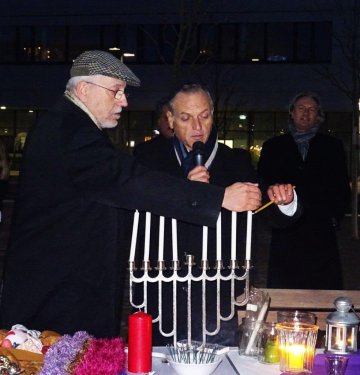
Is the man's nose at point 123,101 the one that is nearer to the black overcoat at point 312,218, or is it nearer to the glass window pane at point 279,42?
the black overcoat at point 312,218

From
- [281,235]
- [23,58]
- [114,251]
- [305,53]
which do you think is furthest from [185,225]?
[23,58]

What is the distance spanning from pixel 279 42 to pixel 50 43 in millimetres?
10464

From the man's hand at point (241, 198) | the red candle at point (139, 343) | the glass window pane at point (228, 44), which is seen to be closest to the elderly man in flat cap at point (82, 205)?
the man's hand at point (241, 198)

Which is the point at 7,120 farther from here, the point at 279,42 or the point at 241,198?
the point at 241,198

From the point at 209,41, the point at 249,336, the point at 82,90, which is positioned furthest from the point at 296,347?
the point at 209,41

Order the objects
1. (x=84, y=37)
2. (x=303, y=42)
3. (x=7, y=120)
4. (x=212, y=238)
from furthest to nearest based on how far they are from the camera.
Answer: (x=7, y=120) < (x=84, y=37) < (x=303, y=42) < (x=212, y=238)

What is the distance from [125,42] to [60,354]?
39141 mm

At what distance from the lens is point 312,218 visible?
6207mm

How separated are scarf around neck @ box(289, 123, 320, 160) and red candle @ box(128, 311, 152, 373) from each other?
3.14m

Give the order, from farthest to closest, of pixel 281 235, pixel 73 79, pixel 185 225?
pixel 281 235
pixel 185 225
pixel 73 79

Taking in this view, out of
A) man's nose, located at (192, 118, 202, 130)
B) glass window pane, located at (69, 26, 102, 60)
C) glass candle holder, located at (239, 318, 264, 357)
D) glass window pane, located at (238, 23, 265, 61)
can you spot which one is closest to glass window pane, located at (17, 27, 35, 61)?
glass window pane, located at (69, 26, 102, 60)

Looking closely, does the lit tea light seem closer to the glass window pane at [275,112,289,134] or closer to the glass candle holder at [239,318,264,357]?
the glass candle holder at [239,318,264,357]

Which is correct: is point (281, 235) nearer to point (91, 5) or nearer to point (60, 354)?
point (60, 354)

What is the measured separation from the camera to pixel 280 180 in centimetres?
634
